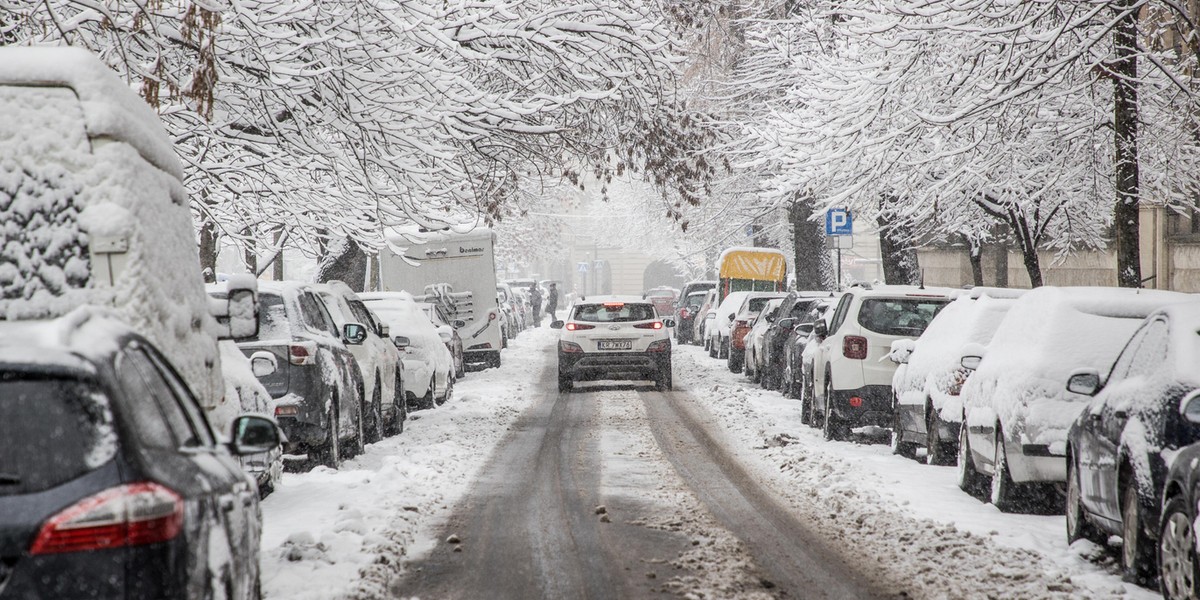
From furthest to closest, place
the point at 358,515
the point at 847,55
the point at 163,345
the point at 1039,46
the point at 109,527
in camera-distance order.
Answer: the point at 847,55 → the point at 1039,46 → the point at 358,515 → the point at 163,345 → the point at 109,527

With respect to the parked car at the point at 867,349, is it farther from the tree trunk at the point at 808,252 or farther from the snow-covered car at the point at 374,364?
the tree trunk at the point at 808,252

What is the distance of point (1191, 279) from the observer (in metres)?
27.5

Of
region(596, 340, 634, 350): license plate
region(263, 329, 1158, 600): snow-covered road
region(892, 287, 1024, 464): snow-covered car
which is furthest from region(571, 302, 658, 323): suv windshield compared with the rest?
region(892, 287, 1024, 464): snow-covered car

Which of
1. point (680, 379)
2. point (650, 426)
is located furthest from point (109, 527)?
point (680, 379)

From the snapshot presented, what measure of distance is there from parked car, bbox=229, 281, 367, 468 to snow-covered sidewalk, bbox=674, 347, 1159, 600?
12.2 ft

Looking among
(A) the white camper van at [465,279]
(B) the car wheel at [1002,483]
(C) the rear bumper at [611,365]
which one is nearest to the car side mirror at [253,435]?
(B) the car wheel at [1002,483]

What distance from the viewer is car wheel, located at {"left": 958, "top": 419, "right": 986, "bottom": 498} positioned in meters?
10.8

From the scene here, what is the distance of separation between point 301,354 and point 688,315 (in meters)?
31.8

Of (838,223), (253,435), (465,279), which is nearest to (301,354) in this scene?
(253,435)

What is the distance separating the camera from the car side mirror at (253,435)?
525 centimetres

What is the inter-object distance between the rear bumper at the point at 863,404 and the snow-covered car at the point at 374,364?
479 cm

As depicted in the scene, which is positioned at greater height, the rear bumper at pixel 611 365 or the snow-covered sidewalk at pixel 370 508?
the rear bumper at pixel 611 365

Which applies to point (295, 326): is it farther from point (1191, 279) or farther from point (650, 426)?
point (1191, 279)

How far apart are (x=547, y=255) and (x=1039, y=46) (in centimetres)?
6225
